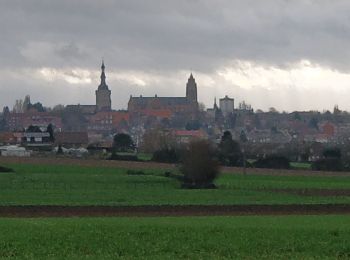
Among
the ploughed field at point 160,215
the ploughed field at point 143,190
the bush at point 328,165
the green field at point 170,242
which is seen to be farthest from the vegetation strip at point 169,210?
the bush at point 328,165

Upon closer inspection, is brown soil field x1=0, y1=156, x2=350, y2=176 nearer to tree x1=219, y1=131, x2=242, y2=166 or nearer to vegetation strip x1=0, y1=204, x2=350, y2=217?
tree x1=219, y1=131, x2=242, y2=166

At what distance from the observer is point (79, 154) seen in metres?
118

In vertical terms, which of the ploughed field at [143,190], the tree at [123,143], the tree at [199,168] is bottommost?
the ploughed field at [143,190]

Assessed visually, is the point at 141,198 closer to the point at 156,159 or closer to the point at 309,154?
the point at 156,159

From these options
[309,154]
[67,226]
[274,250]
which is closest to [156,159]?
[309,154]

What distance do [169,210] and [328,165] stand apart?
2283 inches

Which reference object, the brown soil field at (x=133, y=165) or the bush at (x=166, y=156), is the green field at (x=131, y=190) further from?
the bush at (x=166, y=156)

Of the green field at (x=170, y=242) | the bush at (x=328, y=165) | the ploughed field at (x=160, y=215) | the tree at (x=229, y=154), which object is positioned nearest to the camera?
the green field at (x=170, y=242)

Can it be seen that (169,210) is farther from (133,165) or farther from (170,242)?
(133,165)

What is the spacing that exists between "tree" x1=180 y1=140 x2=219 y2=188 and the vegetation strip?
76.0 feet

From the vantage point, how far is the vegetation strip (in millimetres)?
46344

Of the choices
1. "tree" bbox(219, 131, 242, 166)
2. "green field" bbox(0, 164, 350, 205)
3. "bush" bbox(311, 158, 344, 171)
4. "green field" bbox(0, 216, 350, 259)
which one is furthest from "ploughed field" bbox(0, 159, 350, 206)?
"green field" bbox(0, 216, 350, 259)

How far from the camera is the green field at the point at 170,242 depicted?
24.2 meters

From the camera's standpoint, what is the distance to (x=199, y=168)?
74.5m
